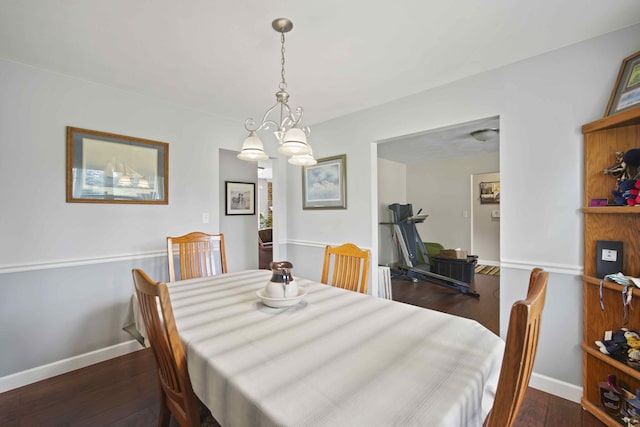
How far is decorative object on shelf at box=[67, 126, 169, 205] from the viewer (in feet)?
7.36

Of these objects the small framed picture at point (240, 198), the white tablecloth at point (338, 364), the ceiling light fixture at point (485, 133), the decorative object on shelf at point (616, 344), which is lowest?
the decorative object on shelf at point (616, 344)

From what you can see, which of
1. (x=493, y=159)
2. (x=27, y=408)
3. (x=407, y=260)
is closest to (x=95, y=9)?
(x=27, y=408)

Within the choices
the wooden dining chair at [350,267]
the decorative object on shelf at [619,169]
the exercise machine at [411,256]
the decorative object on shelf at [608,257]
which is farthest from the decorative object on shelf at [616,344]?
the exercise machine at [411,256]

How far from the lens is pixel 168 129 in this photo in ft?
9.02

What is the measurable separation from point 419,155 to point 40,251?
18.3ft

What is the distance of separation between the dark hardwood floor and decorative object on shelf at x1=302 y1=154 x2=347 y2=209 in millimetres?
2291

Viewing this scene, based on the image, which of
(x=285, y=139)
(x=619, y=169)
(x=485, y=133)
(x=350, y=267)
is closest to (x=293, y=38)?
(x=285, y=139)

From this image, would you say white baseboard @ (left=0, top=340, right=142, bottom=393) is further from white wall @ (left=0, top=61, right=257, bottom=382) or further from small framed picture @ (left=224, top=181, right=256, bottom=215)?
small framed picture @ (left=224, top=181, right=256, bottom=215)

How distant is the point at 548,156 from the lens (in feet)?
6.32

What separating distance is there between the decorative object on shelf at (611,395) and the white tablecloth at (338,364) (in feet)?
4.16

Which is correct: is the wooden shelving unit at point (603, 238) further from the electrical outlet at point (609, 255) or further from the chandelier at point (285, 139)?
the chandelier at point (285, 139)

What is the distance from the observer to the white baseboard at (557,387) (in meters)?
1.82

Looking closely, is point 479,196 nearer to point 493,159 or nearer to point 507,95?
point 493,159

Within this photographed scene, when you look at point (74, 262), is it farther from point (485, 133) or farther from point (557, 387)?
point (485, 133)
